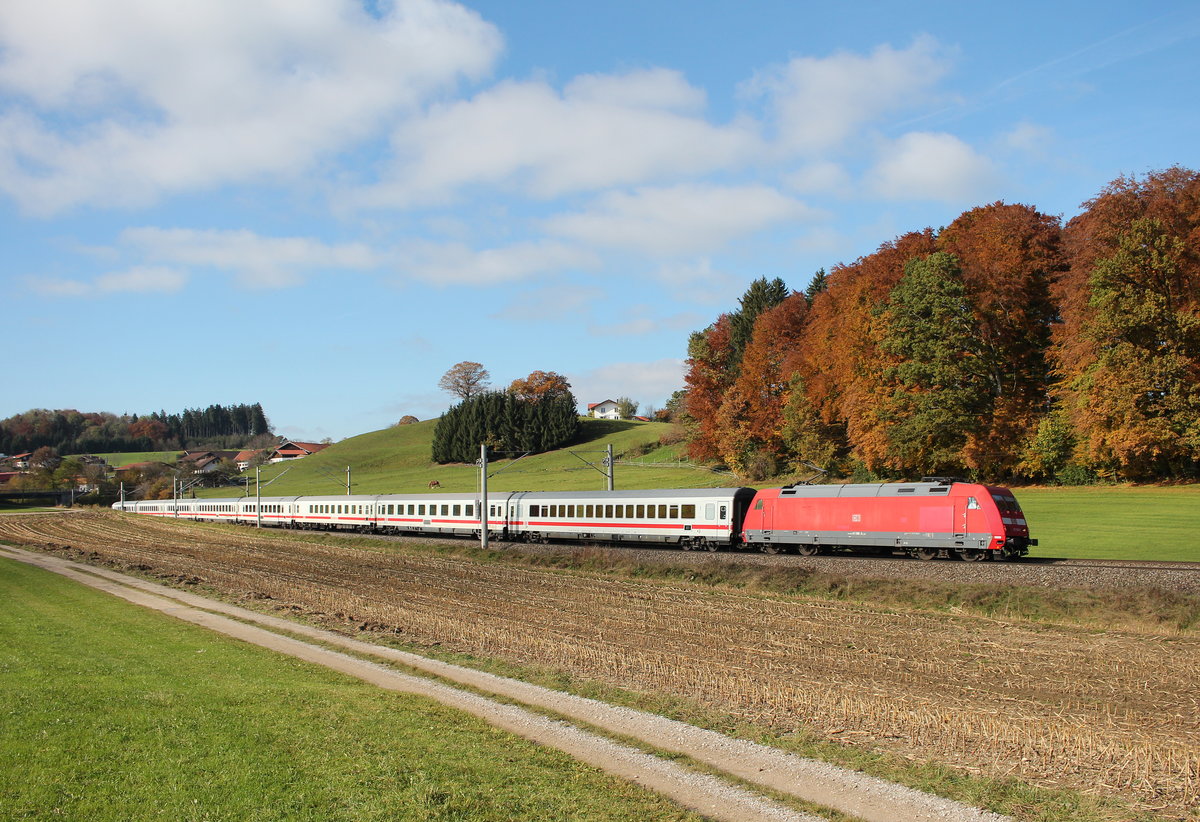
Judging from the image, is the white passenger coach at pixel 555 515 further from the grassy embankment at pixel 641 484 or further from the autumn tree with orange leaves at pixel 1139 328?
the autumn tree with orange leaves at pixel 1139 328

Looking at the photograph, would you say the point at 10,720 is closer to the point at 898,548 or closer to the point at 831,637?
the point at 831,637

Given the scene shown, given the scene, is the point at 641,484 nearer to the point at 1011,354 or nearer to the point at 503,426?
the point at 1011,354

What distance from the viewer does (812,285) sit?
100125mm

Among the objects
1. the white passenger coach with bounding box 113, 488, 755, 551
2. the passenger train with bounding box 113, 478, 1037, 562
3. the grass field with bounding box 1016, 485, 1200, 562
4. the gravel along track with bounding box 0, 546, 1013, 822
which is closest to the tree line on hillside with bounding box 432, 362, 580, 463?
the white passenger coach with bounding box 113, 488, 755, 551

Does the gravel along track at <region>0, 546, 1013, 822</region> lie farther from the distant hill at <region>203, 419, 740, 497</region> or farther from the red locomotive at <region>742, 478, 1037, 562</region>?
the distant hill at <region>203, 419, 740, 497</region>

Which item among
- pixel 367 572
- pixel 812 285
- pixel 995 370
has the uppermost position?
pixel 812 285

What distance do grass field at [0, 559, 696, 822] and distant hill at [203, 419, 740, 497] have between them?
57.8m

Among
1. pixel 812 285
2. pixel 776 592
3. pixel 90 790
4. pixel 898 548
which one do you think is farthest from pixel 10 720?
pixel 812 285

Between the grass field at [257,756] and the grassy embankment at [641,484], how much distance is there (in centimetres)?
2903

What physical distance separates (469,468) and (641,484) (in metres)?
51.0

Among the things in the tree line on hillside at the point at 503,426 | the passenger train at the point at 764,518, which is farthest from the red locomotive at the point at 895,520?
the tree line on hillside at the point at 503,426

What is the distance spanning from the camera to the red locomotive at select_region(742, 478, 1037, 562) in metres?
31.3

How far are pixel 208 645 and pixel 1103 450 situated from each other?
1817 inches

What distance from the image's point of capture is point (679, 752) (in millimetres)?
11492
